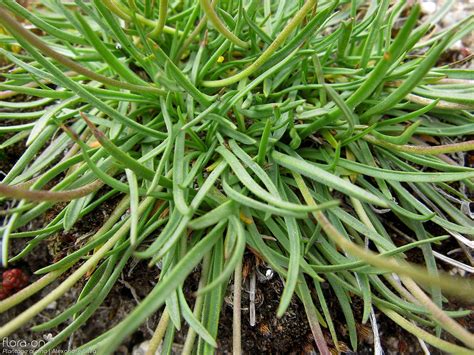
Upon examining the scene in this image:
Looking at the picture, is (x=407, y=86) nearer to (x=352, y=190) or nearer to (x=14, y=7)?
(x=352, y=190)

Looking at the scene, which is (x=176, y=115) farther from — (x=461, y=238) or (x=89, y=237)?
(x=461, y=238)

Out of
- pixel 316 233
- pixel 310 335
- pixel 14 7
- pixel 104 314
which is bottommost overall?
pixel 104 314

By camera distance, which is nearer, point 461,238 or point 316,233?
point 316,233

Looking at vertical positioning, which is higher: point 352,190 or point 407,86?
point 407,86

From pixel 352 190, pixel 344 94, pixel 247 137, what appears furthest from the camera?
pixel 344 94

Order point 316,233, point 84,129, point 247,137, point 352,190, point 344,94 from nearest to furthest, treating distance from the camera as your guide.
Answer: point 352,190 → point 316,233 → point 247,137 → point 344,94 → point 84,129

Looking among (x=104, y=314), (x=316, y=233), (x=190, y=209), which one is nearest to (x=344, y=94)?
(x=316, y=233)

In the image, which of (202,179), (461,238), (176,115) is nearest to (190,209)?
(202,179)
